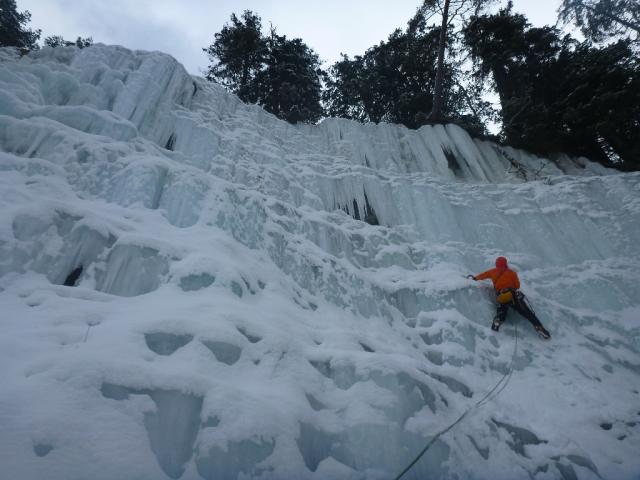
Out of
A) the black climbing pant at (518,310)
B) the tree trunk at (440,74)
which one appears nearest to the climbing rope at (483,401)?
the black climbing pant at (518,310)

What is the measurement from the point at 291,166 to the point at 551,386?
6.86 m

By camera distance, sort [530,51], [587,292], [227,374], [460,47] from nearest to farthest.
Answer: [227,374] → [587,292] → [530,51] → [460,47]

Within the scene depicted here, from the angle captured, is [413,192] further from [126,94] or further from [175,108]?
[126,94]

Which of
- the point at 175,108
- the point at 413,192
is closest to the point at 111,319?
the point at 175,108

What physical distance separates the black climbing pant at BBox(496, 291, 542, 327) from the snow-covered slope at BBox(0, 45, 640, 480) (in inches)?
10.3

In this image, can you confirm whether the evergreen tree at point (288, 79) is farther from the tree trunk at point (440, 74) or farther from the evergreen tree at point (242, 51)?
the tree trunk at point (440, 74)

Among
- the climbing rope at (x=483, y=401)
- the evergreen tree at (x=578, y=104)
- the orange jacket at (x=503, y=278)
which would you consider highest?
the evergreen tree at (x=578, y=104)

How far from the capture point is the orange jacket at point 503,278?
19.0 ft

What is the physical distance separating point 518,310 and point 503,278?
592 mm

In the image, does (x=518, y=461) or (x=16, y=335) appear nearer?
(x=16, y=335)

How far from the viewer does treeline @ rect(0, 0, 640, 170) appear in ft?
33.1

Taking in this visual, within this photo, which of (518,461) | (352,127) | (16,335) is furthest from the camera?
(352,127)

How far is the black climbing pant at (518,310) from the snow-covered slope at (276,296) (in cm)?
26

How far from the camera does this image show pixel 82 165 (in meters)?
5.15
